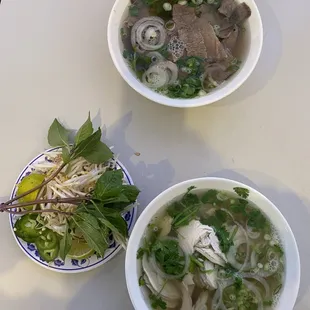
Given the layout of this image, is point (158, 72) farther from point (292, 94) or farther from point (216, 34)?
point (292, 94)

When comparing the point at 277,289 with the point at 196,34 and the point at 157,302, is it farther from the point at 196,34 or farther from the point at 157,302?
the point at 196,34

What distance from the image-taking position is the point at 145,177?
1.35m

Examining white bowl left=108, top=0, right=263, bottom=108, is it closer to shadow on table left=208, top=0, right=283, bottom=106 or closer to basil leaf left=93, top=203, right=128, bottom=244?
shadow on table left=208, top=0, right=283, bottom=106

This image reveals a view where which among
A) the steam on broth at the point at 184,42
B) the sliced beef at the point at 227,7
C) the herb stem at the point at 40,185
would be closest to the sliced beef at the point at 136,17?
the steam on broth at the point at 184,42

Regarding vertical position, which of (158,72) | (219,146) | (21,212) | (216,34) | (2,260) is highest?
(216,34)

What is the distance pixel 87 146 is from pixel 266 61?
60 centimetres

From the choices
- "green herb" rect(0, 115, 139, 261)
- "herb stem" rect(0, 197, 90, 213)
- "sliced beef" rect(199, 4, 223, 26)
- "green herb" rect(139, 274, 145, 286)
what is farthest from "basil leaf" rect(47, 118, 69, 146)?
"sliced beef" rect(199, 4, 223, 26)

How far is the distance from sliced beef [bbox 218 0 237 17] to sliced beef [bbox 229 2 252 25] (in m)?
0.01

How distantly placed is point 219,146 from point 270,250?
332mm

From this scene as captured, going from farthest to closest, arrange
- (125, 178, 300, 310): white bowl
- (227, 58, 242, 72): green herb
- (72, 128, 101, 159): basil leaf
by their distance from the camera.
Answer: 1. (227, 58, 242, 72): green herb
2. (72, 128, 101, 159): basil leaf
3. (125, 178, 300, 310): white bowl

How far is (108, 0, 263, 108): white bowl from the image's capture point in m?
1.26

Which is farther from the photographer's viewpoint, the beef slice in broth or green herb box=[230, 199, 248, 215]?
the beef slice in broth

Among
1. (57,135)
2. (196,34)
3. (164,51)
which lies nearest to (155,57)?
(164,51)

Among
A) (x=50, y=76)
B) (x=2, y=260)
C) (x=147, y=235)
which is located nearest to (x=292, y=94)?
(x=147, y=235)
